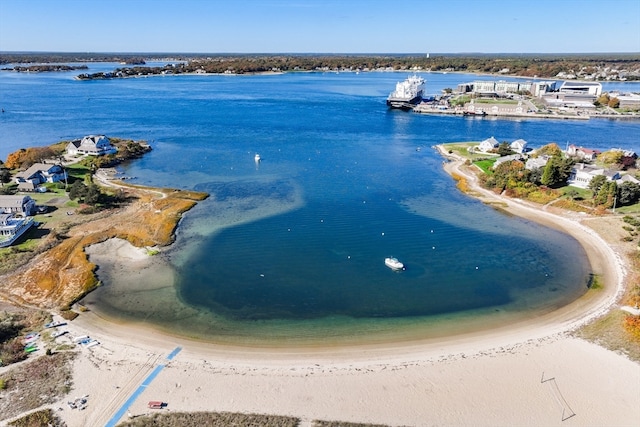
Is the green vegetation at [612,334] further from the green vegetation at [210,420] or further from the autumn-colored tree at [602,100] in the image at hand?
the autumn-colored tree at [602,100]

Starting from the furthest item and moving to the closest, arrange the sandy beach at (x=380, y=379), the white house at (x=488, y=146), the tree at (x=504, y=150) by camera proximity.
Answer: the white house at (x=488, y=146)
the tree at (x=504, y=150)
the sandy beach at (x=380, y=379)

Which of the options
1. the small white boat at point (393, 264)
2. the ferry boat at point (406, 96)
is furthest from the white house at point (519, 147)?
the ferry boat at point (406, 96)

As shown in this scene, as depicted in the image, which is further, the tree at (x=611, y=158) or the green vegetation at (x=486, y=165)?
the green vegetation at (x=486, y=165)

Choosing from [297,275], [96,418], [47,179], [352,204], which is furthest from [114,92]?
[96,418]

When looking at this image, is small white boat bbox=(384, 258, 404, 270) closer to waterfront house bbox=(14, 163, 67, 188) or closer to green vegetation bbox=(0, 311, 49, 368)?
→ green vegetation bbox=(0, 311, 49, 368)

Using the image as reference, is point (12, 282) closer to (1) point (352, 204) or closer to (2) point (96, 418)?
(2) point (96, 418)

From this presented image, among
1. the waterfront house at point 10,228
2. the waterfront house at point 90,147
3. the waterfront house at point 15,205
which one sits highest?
the waterfront house at point 90,147

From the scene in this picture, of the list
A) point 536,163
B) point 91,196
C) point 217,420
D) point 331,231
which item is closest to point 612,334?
point 331,231

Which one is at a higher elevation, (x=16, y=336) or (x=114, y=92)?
(x=114, y=92)
